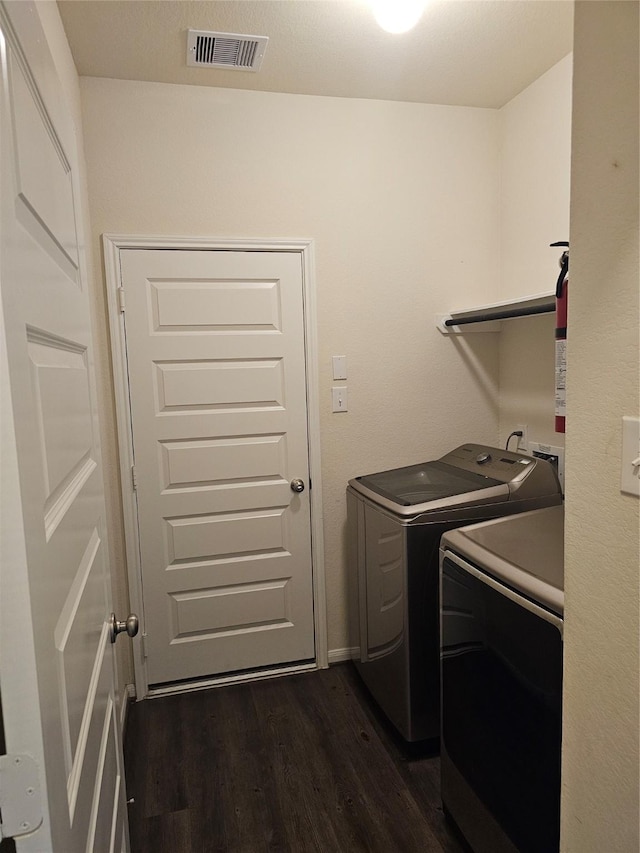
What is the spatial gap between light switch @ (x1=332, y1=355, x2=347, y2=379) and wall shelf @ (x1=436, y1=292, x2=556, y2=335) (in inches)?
20.3

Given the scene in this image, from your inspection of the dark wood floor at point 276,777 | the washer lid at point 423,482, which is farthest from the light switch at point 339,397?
the dark wood floor at point 276,777

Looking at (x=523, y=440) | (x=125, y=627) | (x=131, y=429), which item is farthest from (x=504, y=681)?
(x=131, y=429)

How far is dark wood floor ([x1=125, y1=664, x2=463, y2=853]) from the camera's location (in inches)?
70.5

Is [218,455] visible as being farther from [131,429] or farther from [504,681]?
[504,681]

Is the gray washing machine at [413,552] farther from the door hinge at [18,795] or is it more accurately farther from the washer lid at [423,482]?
the door hinge at [18,795]

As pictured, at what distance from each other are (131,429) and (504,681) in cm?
178

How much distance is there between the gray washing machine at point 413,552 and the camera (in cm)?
210

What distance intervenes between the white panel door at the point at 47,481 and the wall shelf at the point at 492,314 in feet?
5.51

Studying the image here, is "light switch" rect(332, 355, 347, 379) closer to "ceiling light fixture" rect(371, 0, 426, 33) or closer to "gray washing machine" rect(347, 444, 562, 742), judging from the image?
"gray washing machine" rect(347, 444, 562, 742)

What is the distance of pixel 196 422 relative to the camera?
8.35 feet

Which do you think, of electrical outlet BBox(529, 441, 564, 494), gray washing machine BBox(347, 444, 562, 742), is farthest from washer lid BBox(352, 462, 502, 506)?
electrical outlet BBox(529, 441, 564, 494)

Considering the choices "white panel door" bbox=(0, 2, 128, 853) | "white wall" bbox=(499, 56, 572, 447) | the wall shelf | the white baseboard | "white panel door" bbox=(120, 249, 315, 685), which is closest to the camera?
"white panel door" bbox=(0, 2, 128, 853)

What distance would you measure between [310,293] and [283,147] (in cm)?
65

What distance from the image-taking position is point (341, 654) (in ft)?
9.25
